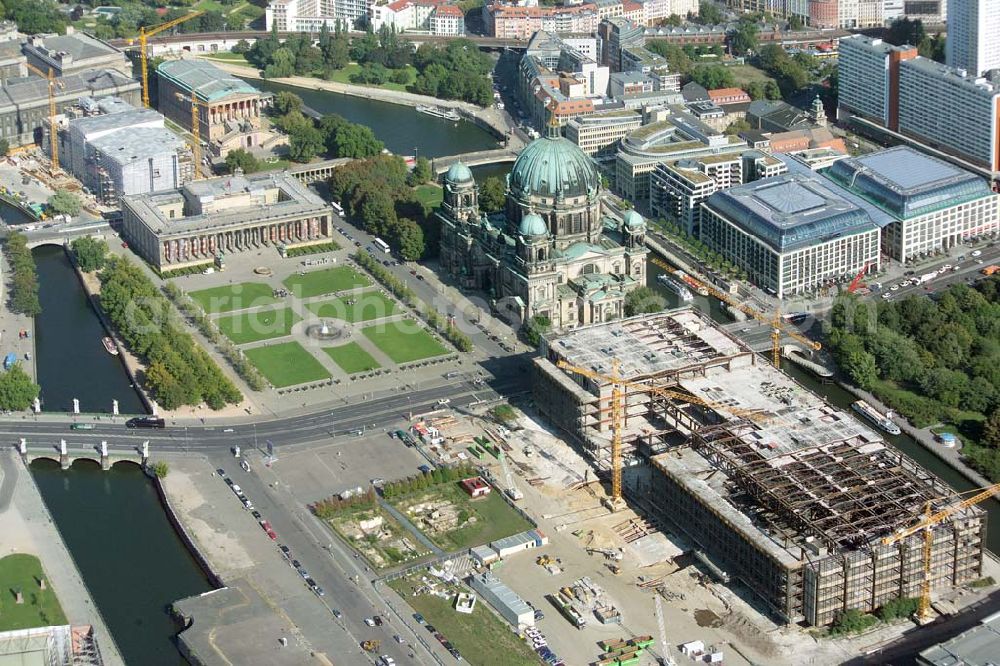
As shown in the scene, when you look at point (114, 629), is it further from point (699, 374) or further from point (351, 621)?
point (699, 374)

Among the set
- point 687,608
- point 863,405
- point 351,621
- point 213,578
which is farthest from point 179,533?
point 863,405

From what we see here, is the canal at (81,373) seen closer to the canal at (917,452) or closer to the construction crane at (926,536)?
the canal at (917,452)

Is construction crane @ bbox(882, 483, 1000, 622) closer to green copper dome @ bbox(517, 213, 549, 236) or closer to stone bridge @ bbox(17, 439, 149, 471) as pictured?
green copper dome @ bbox(517, 213, 549, 236)

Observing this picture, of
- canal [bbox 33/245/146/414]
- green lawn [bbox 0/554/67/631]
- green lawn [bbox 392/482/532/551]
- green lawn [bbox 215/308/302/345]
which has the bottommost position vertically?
green lawn [bbox 0/554/67/631]

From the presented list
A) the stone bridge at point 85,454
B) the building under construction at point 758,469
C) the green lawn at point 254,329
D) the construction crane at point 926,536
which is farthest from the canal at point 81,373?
the construction crane at point 926,536

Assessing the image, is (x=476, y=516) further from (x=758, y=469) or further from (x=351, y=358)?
(x=351, y=358)

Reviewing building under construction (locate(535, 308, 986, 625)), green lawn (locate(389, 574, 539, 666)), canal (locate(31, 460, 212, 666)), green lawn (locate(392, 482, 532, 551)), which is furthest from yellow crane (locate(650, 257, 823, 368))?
canal (locate(31, 460, 212, 666))
